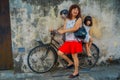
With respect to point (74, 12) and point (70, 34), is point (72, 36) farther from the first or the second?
point (74, 12)

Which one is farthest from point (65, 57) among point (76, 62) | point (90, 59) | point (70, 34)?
point (90, 59)

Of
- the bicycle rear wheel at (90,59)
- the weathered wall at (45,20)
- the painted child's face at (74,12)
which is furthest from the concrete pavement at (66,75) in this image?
the painted child's face at (74,12)

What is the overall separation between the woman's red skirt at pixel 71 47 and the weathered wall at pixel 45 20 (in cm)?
65

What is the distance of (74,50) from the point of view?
8.59 metres

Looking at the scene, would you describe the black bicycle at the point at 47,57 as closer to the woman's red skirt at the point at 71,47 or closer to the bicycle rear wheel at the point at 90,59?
the bicycle rear wheel at the point at 90,59

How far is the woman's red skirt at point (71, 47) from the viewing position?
858 cm

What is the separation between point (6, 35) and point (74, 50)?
208cm

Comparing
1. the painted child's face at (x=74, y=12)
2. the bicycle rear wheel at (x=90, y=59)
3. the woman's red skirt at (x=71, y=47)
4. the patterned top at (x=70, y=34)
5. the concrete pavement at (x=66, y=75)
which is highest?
the painted child's face at (x=74, y=12)

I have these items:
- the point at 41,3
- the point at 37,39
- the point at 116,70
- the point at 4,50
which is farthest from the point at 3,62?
the point at 116,70

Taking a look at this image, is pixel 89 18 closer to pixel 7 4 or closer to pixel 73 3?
pixel 73 3

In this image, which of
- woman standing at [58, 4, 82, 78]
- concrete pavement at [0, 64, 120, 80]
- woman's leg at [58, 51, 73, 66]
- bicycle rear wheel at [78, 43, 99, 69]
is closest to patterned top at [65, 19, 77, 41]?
woman standing at [58, 4, 82, 78]

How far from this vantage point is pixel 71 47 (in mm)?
8602

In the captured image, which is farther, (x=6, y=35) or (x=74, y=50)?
(x=6, y=35)

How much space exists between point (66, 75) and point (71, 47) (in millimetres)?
858
